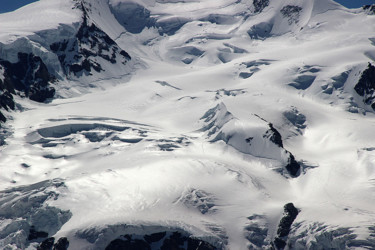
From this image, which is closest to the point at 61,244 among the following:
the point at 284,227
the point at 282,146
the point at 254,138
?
the point at 284,227

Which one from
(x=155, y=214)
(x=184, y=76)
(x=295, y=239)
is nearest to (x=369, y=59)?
(x=184, y=76)

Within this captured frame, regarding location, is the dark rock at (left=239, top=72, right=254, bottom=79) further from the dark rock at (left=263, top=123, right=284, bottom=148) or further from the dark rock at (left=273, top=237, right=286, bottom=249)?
the dark rock at (left=273, top=237, right=286, bottom=249)

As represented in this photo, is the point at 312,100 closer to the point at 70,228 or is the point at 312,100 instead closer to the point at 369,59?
the point at 369,59

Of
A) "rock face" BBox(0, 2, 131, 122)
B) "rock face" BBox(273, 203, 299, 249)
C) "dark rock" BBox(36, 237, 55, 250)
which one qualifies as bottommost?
"rock face" BBox(273, 203, 299, 249)

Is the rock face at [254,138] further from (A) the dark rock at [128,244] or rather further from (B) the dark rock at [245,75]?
(B) the dark rock at [245,75]

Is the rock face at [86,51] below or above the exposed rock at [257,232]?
above

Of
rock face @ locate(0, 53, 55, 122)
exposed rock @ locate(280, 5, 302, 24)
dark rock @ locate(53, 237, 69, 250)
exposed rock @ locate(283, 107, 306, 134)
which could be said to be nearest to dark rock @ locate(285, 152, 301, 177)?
exposed rock @ locate(283, 107, 306, 134)

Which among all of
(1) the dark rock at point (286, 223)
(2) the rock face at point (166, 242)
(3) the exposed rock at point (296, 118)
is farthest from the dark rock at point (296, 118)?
(2) the rock face at point (166, 242)
